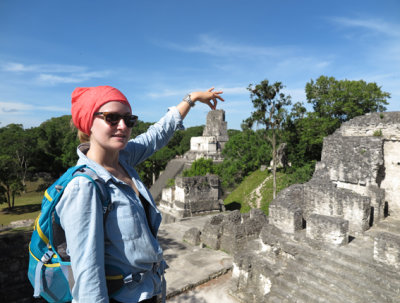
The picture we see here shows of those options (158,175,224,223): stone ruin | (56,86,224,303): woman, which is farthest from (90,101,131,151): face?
(158,175,224,223): stone ruin

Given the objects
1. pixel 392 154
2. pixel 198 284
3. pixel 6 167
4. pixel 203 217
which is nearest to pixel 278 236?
pixel 198 284

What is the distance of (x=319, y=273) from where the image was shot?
17.3ft

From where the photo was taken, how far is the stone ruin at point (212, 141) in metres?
29.6

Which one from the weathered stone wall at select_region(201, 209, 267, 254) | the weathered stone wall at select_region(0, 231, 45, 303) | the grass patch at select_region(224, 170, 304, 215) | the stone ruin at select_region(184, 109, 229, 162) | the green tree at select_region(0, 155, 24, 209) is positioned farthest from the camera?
the stone ruin at select_region(184, 109, 229, 162)

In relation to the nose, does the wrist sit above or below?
above

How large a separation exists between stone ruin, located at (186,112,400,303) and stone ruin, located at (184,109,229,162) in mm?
A: 19876

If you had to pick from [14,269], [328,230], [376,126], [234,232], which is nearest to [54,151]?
[234,232]

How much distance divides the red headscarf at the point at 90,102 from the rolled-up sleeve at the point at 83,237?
42 centimetres

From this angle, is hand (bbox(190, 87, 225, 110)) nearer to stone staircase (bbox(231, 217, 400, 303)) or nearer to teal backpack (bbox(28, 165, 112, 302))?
teal backpack (bbox(28, 165, 112, 302))

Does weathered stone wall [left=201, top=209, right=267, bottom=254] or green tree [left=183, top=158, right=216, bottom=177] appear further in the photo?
green tree [left=183, top=158, right=216, bottom=177]

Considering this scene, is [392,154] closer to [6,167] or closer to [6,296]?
[6,296]

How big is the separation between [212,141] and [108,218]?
28580 millimetres

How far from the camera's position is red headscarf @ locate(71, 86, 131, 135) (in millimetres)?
1450

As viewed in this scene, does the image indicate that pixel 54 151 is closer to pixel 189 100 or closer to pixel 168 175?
pixel 168 175
